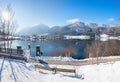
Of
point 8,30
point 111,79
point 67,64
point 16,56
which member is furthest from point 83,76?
point 8,30

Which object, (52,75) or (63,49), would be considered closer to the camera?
(52,75)

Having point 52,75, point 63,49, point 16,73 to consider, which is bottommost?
point 52,75

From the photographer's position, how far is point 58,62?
20172 millimetres

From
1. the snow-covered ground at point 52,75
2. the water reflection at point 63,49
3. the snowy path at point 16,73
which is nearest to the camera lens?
the snowy path at point 16,73

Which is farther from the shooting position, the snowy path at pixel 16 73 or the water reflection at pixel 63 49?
the water reflection at pixel 63 49

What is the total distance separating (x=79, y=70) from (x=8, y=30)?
472 inches

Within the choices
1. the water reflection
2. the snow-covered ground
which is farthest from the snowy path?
the water reflection

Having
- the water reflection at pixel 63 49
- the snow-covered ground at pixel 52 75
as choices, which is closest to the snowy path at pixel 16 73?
the snow-covered ground at pixel 52 75

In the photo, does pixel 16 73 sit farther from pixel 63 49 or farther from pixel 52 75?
pixel 63 49

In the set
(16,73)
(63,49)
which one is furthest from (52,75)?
(63,49)

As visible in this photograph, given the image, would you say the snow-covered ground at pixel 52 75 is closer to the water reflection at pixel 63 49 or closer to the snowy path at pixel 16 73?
the snowy path at pixel 16 73

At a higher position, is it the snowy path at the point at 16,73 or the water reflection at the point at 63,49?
the water reflection at the point at 63,49

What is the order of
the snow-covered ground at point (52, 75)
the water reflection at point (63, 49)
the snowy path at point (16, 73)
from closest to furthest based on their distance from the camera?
the snowy path at point (16, 73) → the snow-covered ground at point (52, 75) → the water reflection at point (63, 49)

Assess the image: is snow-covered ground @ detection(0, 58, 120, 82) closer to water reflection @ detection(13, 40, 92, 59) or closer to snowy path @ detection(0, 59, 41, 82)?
snowy path @ detection(0, 59, 41, 82)
